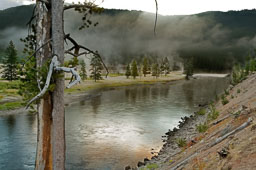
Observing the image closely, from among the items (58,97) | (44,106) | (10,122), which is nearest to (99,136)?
(10,122)

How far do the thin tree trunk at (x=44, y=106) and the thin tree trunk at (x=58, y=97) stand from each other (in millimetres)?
226

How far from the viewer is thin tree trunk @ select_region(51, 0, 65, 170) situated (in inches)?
251

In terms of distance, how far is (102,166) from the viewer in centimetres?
1534

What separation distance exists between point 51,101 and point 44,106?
0.23 meters

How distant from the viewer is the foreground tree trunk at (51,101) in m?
6.40

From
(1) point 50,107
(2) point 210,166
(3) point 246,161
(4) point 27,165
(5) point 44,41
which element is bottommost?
(4) point 27,165

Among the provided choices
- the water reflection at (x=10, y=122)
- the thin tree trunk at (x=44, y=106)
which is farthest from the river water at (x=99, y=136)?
the thin tree trunk at (x=44, y=106)

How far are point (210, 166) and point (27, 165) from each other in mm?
12819

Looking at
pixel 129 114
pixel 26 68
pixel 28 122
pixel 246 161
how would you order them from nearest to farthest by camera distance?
1. pixel 246 161
2. pixel 26 68
3. pixel 28 122
4. pixel 129 114

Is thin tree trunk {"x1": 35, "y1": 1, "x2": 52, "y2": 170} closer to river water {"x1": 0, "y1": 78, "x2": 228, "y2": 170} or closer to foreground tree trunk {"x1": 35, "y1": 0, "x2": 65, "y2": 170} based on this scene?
foreground tree trunk {"x1": 35, "y1": 0, "x2": 65, "y2": 170}

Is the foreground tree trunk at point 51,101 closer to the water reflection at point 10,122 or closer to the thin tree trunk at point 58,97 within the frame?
the thin tree trunk at point 58,97

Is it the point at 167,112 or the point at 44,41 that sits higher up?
the point at 44,41

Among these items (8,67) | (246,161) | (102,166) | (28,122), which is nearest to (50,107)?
(246,161)

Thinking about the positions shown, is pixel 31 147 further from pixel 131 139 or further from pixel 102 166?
pixel 131 139
